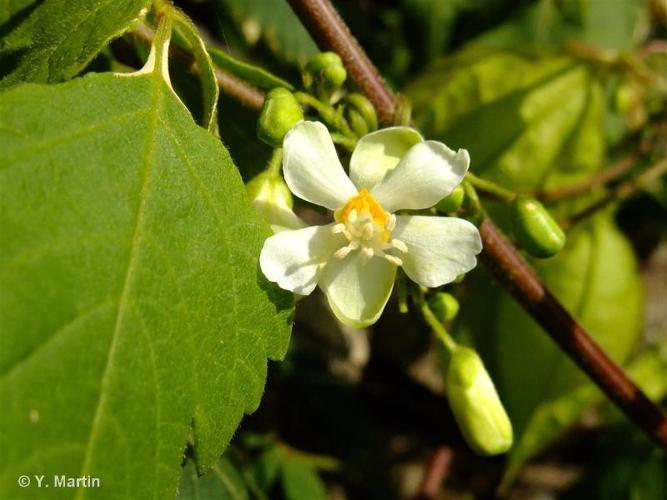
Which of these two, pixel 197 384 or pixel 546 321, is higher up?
pixel 197 384

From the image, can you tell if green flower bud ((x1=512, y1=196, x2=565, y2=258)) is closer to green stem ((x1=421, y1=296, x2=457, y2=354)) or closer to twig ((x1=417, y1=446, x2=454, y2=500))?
green stem ((x1=421, y1=296, x2=457, y2=354))

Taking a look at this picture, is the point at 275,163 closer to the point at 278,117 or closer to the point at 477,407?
the point at 278,117

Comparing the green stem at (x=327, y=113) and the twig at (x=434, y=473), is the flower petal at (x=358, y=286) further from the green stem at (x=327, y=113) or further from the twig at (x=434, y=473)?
the twig at (x=434, y=473)

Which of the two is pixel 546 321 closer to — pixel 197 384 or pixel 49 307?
pixel 197 384

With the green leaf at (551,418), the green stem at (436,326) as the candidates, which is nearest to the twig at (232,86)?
the green stem at (436,326)

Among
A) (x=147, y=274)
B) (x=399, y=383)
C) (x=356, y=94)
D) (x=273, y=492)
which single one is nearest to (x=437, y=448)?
(x=399, y=383)

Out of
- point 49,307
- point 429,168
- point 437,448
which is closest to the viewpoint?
point 49,307
